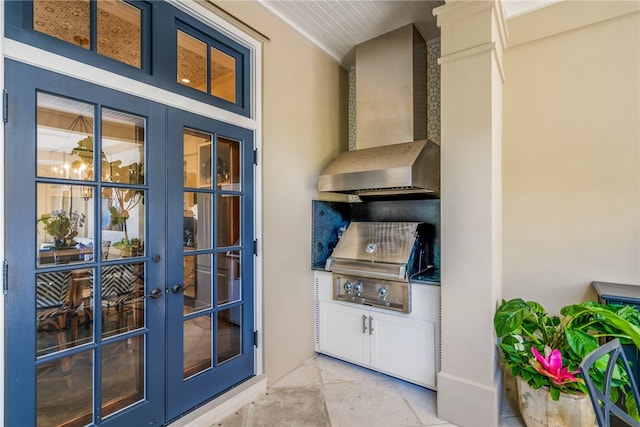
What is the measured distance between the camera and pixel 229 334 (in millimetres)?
2172

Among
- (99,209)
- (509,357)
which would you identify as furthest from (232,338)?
(509,357)

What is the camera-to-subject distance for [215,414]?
1954 millimetres

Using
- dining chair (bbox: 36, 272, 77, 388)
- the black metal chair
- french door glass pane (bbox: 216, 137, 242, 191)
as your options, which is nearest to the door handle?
dining chair (bbox: 36, 272, 77, 388)

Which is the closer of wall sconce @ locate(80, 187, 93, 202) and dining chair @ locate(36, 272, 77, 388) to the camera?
dining chair @ locate(36, 272, 77, 388)

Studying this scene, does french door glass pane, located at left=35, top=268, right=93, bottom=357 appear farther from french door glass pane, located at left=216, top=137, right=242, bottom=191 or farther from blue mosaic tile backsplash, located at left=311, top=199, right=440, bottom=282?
blue mosaic tile backsplash, located at left=311, top=199, right=440, bottom=282

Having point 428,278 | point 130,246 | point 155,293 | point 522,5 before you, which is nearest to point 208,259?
point 155,293

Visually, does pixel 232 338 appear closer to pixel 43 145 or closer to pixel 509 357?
pixel 43 145

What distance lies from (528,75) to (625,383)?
7.09ft

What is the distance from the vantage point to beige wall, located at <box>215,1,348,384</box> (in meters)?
2.36

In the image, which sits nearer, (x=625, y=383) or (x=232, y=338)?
(x=625, y=383)

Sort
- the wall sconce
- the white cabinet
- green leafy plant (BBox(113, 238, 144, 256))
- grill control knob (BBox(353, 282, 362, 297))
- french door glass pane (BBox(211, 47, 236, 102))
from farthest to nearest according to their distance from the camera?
grill control knob (BBox(353, 282, 362, 297)) < the white cabinet < french door glass pane (BBox(211, 47, 236, 102)) < green leafy plant (BBox(113, 238, 144, 256)) < the wall sconce

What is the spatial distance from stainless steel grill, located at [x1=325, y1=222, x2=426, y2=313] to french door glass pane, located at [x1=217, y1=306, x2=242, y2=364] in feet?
2.73

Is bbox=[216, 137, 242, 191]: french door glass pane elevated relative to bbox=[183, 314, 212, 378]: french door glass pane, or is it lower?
elevated

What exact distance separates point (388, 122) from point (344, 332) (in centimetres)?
185
